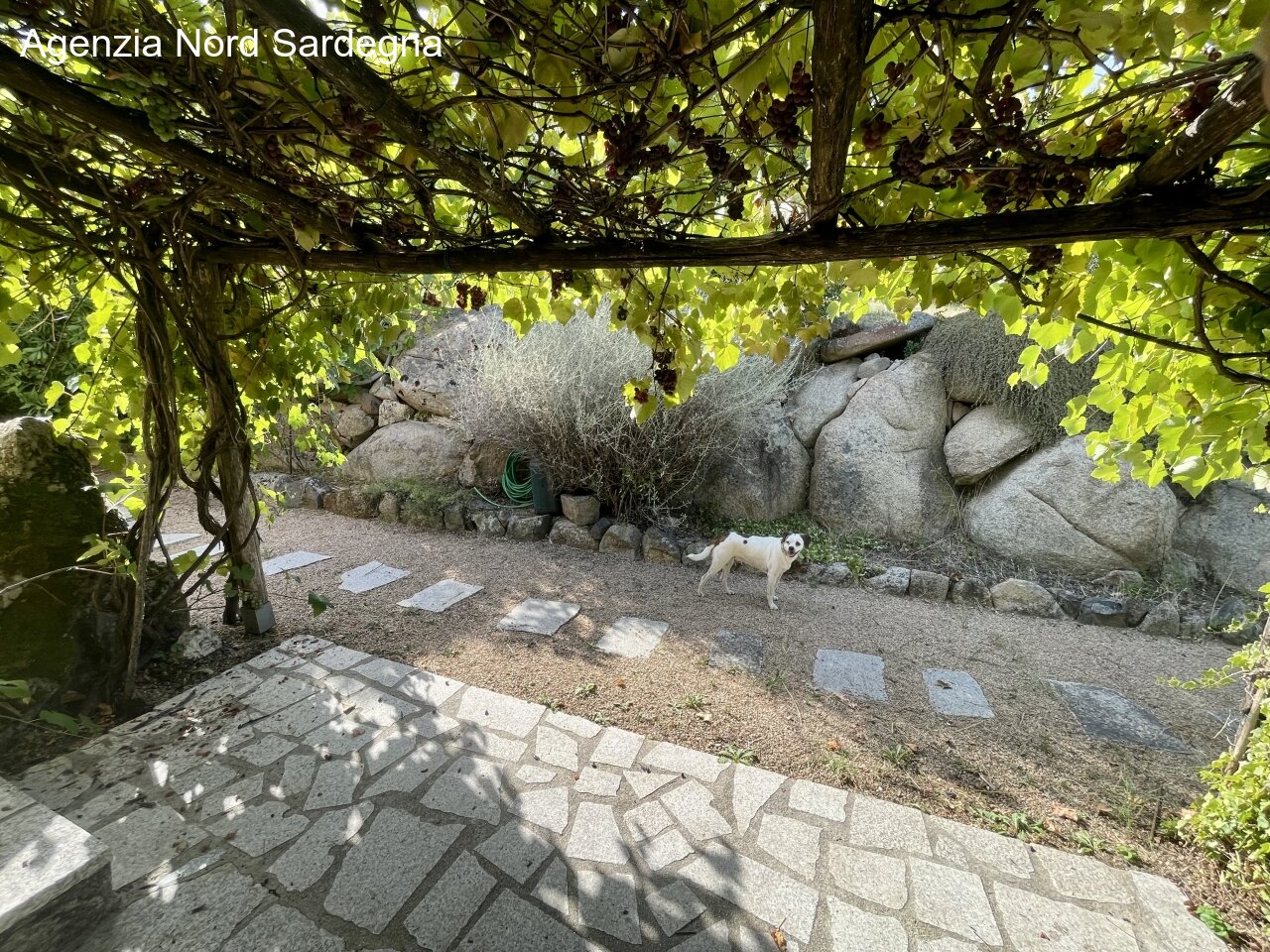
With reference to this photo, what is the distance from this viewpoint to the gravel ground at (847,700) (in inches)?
74.8

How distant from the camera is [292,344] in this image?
2479 millimetres

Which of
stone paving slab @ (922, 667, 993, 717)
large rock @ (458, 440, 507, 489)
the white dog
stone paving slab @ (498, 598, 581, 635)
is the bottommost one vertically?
stone paving slab @ (922, 667, 993, 717)

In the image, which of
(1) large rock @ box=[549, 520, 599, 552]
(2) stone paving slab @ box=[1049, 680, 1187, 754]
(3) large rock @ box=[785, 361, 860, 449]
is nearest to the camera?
(2) stone paving slab @ box=[1049, 680, 1187, 754]

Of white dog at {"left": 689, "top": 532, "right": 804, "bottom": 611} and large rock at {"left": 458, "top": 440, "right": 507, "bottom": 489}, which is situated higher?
large rock at {"left": 458, "top": 440, "right": 507, "bottom": 489}

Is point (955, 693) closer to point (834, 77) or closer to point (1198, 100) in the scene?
point (1198, 100)

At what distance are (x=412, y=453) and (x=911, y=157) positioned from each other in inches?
230

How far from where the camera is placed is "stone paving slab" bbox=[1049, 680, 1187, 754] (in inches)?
89.0

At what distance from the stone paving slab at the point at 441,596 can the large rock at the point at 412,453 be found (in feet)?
7.23

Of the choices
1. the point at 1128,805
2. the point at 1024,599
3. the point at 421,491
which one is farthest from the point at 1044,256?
the point at 421,491

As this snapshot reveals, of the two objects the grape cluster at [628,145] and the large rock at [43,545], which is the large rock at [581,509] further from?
the grape cluster at [628,145]

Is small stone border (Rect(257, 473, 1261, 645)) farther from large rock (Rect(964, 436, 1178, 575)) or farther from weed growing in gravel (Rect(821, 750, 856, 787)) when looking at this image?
weed growing in gravel (Rect(821, 750, 856, 787))

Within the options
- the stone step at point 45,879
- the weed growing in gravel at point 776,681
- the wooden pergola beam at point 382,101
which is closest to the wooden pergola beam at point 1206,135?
the wooden pergola beam at point 382,101

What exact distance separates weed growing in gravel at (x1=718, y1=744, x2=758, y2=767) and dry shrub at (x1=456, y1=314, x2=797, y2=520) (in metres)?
2.59

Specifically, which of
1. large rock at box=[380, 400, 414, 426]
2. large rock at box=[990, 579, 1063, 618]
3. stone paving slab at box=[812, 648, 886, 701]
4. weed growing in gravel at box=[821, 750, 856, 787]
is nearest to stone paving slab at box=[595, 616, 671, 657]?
stone paving slab at box=[812, 648, 886, 701]
